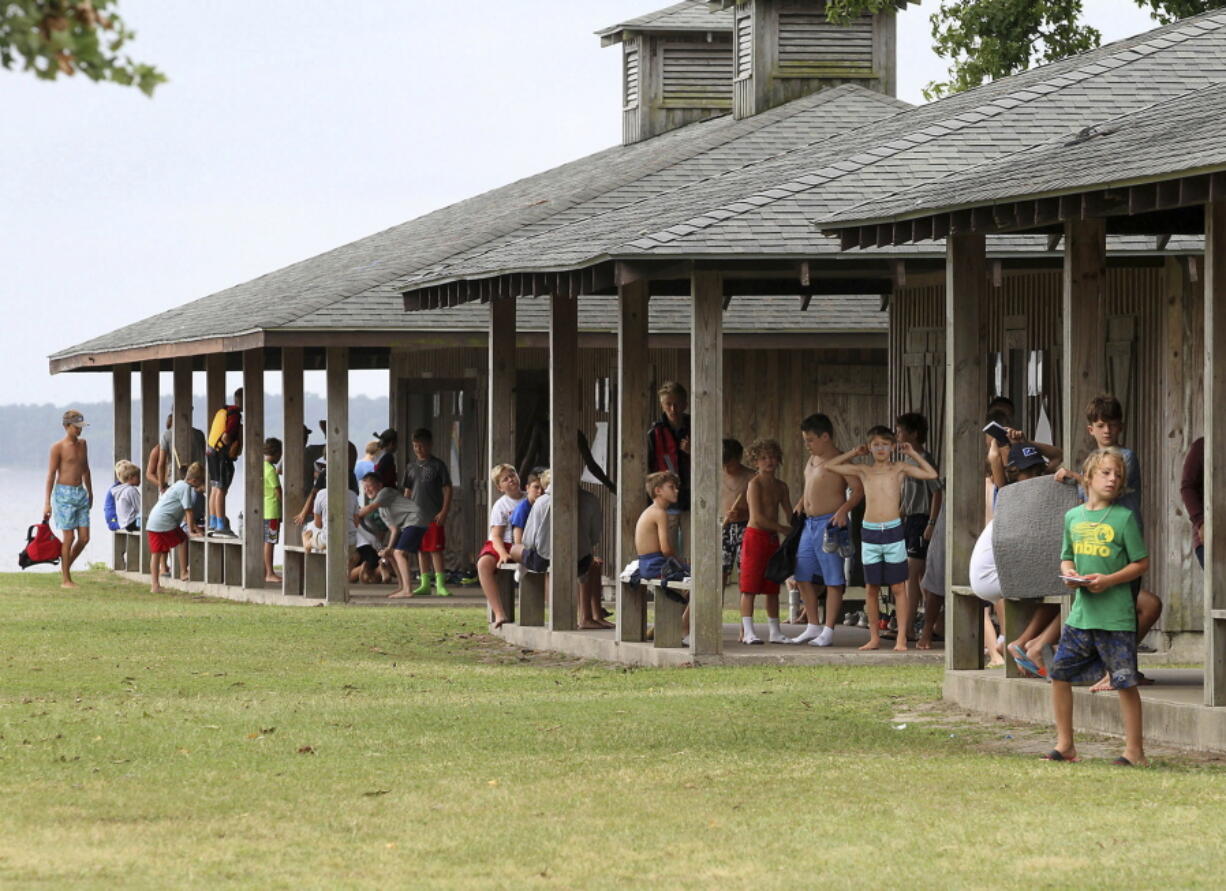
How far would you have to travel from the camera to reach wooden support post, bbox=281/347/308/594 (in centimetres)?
2411

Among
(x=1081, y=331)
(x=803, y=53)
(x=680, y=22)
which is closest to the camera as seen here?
(x=1081, y=331)

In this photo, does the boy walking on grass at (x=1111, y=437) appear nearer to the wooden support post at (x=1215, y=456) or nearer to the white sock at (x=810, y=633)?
the wooden support post at (x=1215, y=456)

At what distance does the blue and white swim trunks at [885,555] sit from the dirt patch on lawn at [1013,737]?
293 centimetres

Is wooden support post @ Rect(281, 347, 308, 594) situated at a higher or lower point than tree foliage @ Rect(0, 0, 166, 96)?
lower

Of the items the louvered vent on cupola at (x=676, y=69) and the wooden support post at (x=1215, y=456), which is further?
the louvered vent on cupola at (x=676, y=69)

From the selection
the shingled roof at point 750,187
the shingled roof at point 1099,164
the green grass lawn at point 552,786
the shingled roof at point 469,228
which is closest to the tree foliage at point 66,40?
the green grass lawn at point 552,786

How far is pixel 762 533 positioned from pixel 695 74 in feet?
52.6

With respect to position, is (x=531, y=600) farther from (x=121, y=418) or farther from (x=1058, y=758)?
(x=121, y=418)

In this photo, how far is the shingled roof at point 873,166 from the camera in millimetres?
15695

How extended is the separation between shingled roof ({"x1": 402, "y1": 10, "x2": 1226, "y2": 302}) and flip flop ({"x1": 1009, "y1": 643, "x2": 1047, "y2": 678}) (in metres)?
3.62

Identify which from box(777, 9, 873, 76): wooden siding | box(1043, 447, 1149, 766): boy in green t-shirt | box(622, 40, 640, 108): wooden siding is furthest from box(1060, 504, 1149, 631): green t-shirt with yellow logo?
box(622, 40, 640, 108): wooden siding

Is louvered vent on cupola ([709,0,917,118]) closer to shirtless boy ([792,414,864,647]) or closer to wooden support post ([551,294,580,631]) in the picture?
wooden support post ([551,294,580,631])

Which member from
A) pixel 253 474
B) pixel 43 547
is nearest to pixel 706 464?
Result: pixel 253 474

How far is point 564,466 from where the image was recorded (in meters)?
17.9
